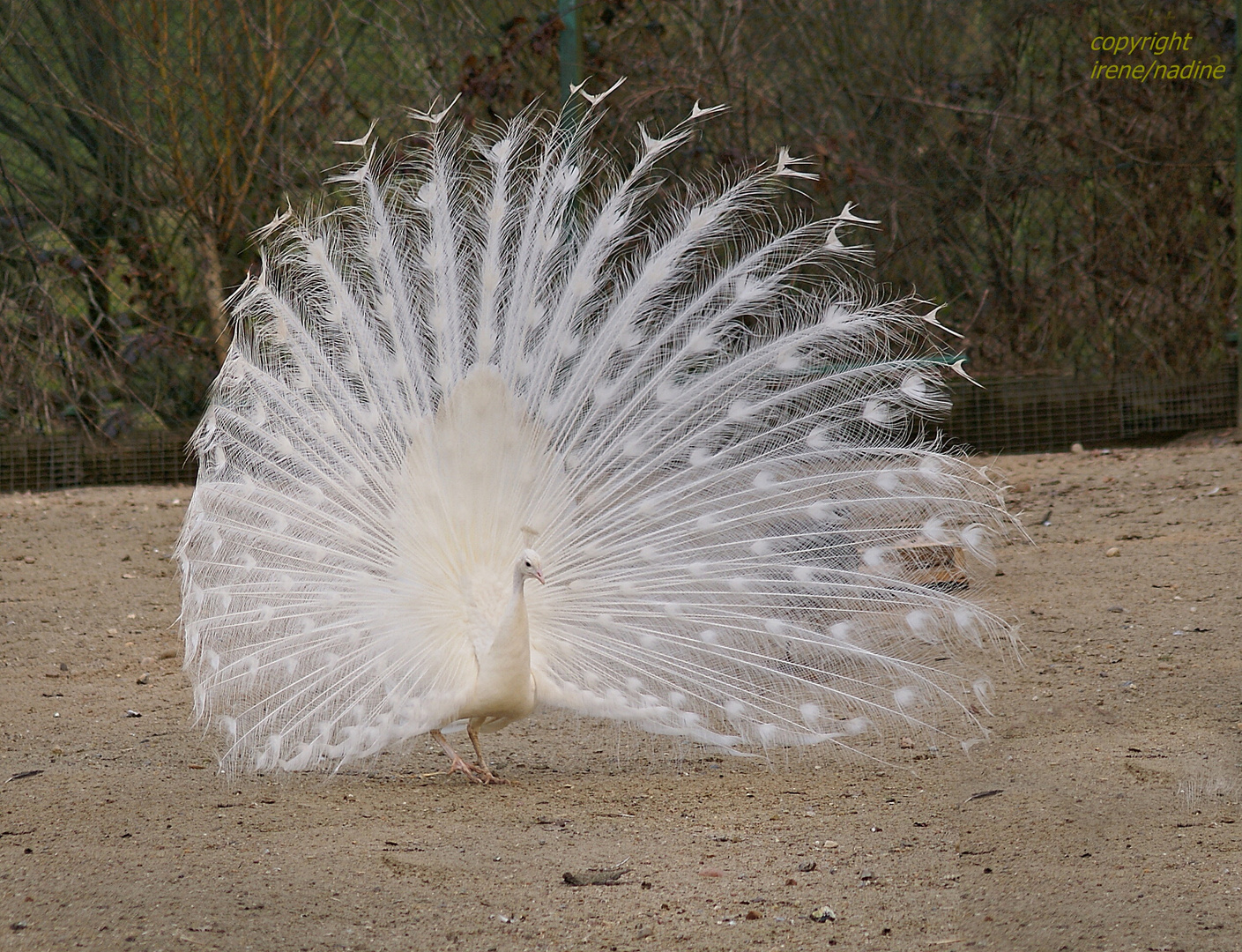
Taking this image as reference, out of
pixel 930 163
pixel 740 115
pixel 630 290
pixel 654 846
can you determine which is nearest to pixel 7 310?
pixel 740 115

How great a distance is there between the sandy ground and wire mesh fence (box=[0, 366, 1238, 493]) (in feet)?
7.74

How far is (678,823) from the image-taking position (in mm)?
4020

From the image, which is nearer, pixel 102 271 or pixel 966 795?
pixel 966 795

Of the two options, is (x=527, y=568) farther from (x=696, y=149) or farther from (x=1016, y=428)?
(x=1016, y=428)

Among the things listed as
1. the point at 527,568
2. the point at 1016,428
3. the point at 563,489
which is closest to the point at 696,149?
the point at 1016,428

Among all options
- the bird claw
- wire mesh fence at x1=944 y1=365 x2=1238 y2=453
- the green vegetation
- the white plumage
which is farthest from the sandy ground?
the green vegetation

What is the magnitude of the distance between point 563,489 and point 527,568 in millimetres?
559

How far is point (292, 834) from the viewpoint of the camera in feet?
12.7

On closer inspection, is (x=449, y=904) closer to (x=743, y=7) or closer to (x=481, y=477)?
(x=481, y=477)

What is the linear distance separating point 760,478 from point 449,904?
1904mm

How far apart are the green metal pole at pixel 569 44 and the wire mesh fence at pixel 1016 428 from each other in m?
2.97

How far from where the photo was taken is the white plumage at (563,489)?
14.7ft

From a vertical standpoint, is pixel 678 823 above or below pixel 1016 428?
below

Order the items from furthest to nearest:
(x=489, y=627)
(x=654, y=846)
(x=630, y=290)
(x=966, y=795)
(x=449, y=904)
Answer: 1. (x=630, y=290)
2. (x=489, y=627)
3. (x=966, y=795)
4. (x=654, y=846)
5. (x=449, y=904)
